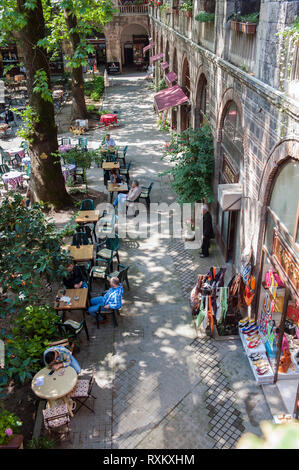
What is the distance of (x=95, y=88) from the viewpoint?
32.2 metres

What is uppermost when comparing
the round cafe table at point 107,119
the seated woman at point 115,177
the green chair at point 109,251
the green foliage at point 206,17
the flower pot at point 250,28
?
the green foliage at point 206,17

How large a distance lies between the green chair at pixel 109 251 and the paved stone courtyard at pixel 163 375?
56 cm

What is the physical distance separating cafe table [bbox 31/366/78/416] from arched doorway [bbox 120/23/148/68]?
132ft

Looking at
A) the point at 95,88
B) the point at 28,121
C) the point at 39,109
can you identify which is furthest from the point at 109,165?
the point at 95,88

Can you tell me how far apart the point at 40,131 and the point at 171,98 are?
264 inches

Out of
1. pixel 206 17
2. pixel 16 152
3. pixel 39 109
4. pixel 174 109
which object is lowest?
pixel 16 152

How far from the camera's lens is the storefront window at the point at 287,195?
6.02m

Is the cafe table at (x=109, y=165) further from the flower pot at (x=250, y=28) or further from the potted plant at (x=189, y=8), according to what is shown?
the flower pot at (x=250, y=28)

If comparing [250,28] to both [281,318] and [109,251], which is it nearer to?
[281,318]

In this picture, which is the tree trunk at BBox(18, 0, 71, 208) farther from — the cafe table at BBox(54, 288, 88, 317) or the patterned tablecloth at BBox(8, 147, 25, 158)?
the cafe table at BBox(54, 288, 88, 317)

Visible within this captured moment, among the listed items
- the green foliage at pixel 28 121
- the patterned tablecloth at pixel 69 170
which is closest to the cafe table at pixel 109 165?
the patterned tablecloth at pixel 69 170

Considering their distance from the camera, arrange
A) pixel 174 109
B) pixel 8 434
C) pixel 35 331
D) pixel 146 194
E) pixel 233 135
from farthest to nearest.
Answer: pixel 174 109, pixel 146 194, pixel 233 135, pixel 35 331, pixel 8 434

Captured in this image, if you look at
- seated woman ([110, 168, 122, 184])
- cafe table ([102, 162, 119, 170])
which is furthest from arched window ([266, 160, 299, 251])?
cafe table ([102, 162, 119, 170])

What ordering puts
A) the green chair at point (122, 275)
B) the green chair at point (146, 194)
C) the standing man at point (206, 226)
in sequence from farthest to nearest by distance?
1. the green chair at point (146, 194)
2. the standing man at point (206, 226)
3. the green chair at point (122, 275)
